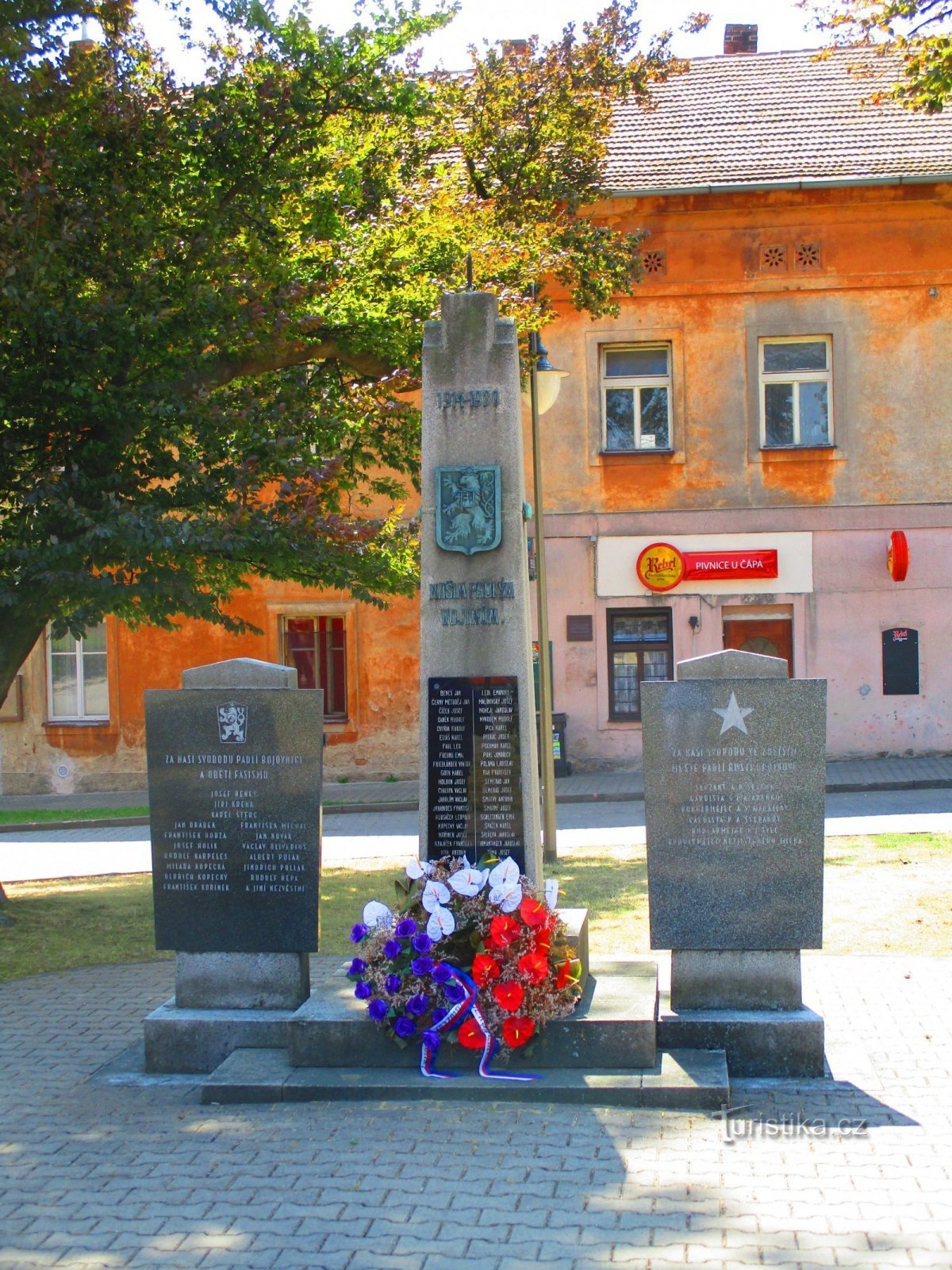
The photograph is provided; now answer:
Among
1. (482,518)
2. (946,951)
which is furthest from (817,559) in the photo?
(482,518)

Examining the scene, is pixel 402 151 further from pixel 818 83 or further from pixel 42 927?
pixel 818 83

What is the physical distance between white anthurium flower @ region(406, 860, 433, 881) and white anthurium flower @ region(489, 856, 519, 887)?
1.00 feet

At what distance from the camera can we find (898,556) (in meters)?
20.9

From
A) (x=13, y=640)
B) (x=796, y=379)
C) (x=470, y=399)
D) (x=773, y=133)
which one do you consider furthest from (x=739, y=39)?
(x=470, y=399)

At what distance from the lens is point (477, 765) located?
6.88 meters

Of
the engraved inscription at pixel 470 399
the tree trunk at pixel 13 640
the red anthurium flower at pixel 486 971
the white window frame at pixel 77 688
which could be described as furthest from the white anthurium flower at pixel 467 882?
the white window frame at pixel 77 688

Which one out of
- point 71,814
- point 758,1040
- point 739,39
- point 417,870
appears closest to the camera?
point 758,1040

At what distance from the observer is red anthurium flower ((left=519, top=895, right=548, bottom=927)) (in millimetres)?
6219

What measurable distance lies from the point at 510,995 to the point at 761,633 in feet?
53.5

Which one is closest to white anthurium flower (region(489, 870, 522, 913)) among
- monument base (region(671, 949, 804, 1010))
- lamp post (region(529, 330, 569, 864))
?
monument base (region(671, 949, 804, 1010))

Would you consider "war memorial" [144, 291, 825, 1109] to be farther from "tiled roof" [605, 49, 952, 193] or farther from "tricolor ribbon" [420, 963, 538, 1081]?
"tiled roof" [605, 49, 952, 193]

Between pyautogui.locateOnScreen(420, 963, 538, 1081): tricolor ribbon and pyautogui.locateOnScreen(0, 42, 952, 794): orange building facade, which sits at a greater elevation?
pyautogui.locateOnScreen(0, 42, 952, 794): orange building facade

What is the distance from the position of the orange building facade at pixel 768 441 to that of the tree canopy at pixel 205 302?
8.48 m

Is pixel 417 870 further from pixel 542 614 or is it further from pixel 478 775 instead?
pixel 542 614
